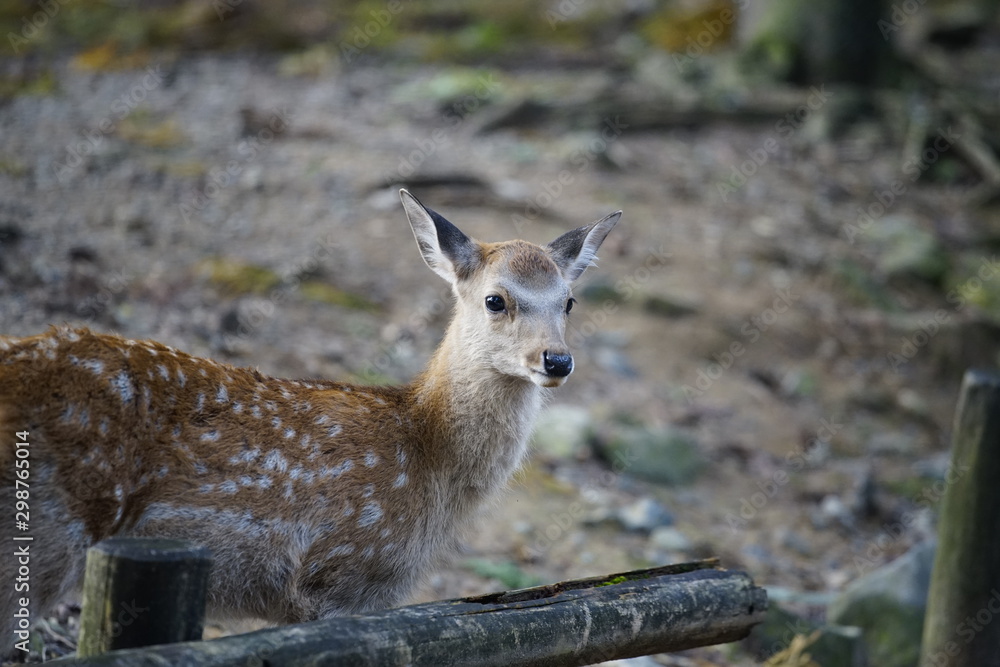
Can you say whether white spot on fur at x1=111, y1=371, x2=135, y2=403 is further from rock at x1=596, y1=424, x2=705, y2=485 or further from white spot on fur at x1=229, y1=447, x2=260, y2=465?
rock at x1=596, y1=424, x2=705, y2=485

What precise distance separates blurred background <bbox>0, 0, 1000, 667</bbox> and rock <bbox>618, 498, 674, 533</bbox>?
0.03 meters

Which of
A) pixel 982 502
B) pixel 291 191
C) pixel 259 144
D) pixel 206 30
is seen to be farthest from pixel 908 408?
pixel 206 30

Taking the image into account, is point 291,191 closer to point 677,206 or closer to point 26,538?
point 677,206

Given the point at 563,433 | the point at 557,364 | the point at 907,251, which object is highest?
the point at 907,251

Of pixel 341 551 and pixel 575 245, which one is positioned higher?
pixel 575 245

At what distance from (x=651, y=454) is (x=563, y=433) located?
79cm

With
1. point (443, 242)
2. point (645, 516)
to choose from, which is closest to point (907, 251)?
point (645, 516)

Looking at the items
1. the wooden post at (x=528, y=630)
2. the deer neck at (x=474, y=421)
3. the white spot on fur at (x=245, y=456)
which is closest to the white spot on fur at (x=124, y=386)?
the white spot on fur at (x=245, y=456)

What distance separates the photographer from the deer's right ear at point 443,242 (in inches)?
215

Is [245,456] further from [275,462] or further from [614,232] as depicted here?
[614,232]

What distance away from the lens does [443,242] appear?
550 cm

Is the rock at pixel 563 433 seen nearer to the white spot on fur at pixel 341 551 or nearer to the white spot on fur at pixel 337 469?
the white spot on fur at pixel 337 469

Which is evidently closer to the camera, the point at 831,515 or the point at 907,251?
the point at 831,515

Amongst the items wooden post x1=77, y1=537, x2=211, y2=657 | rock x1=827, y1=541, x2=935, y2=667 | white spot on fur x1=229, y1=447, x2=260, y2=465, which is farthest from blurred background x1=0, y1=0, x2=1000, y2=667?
wooden post x1=77, y1=537, x2=211, y2=657
